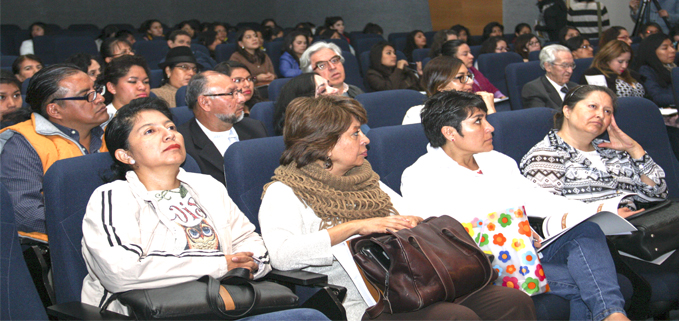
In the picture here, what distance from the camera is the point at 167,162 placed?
5.48ft

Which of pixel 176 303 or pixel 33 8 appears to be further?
pixel 33 8

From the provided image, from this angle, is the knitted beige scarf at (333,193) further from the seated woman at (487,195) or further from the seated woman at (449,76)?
the seated woman at (449,76)

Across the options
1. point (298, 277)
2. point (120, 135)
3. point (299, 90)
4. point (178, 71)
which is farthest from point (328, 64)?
point (298, 277)

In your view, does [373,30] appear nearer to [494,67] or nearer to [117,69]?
[494,67]

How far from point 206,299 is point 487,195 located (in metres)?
1.08

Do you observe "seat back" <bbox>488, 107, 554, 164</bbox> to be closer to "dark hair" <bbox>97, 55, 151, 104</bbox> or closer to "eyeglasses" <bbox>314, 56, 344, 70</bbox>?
"eyeglasses" <bbox>314, 56, 344, 70</bbox>

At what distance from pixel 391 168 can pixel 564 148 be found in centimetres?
77

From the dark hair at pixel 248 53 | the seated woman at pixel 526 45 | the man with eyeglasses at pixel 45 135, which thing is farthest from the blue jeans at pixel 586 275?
the seated woman at pixel 526 45

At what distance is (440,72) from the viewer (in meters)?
3.10

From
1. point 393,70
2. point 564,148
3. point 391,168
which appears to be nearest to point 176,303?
point 391,168

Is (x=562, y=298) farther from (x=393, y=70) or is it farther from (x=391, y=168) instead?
(x=393, y=70)

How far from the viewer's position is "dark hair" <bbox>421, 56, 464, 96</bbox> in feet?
10.1

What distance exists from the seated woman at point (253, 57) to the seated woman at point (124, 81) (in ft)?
6.45

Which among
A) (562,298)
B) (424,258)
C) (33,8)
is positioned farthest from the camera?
(33,8)
